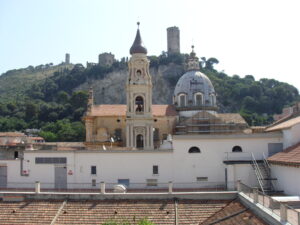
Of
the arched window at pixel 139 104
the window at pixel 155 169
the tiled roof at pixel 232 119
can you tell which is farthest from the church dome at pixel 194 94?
the window at pixel 155 169

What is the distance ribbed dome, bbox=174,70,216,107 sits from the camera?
2454 inches

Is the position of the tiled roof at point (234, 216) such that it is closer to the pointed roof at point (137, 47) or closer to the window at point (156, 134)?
the window at point (156, 134)

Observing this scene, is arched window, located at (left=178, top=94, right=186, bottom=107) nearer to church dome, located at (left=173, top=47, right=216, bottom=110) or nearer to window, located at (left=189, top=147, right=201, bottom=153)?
church dome, located at (left=173, top=47, right=216, bottom=110)

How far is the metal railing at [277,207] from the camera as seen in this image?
52.6 feet

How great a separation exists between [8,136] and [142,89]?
109 ft

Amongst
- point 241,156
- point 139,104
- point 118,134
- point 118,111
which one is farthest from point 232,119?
point 241,156

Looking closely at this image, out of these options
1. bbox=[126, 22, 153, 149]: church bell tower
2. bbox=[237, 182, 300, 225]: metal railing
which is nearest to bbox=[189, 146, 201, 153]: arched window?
bbox=[237, 182, 300, 225]: metal railing

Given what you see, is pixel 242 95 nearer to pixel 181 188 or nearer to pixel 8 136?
pixel 8 136

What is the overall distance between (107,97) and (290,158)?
111724 millimetres

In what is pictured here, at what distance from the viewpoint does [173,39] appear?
150625mm

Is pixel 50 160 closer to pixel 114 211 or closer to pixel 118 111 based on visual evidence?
pixel 114 211

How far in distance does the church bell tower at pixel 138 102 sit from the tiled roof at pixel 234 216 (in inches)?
1121

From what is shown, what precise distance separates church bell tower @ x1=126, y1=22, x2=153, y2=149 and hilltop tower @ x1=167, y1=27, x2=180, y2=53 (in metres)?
92.9

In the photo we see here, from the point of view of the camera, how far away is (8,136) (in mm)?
76438
